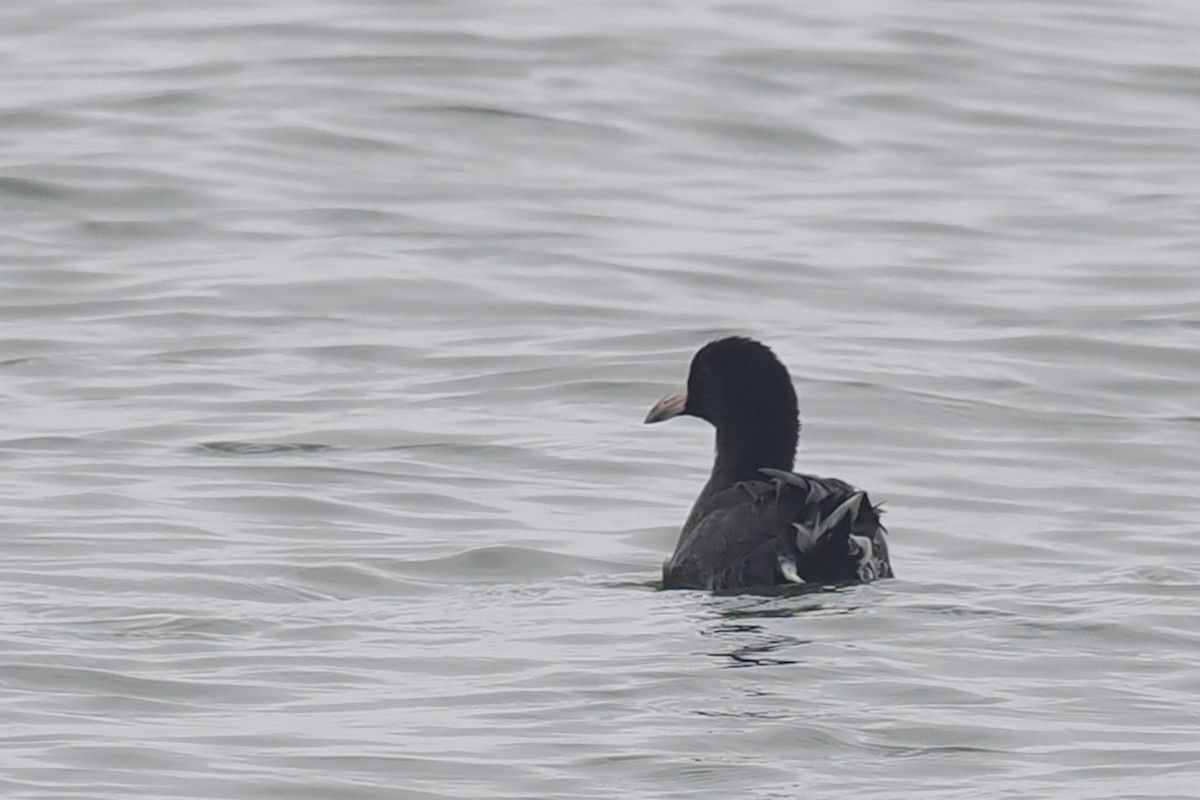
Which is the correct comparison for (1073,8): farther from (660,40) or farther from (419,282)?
(419,282)

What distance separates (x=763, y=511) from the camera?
386 inches

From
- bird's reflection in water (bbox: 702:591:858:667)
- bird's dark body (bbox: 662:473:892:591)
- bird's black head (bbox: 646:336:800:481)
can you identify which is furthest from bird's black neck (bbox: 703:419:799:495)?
bird's reflection in water (bbox: 702:591:858:667)

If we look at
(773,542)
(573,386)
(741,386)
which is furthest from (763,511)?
(573,386)

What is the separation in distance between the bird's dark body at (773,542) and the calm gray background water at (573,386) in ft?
0.55

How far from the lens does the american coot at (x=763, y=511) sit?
9.64m

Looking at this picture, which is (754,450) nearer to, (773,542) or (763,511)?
(763,511)

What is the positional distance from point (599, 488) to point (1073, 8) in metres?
16.7

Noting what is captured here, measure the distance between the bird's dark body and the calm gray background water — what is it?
0.17 m

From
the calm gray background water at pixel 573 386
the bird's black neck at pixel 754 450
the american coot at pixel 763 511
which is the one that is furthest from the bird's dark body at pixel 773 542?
the bird's black neck at pixel 754 450

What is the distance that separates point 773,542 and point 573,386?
4.88 m

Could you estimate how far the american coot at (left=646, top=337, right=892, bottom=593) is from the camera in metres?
9.64

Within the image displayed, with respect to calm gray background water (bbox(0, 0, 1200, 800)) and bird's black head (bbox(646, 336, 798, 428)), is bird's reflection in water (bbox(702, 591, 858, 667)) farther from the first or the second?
bird's black head (bbox(646, 336, 798, 428))

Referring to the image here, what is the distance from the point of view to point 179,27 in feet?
83.6

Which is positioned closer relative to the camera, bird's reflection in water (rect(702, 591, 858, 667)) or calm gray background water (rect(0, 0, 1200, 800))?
calm gray background water (rect(0, 0, 1200, 800))
